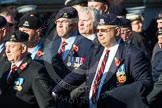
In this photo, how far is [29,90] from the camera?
7.96 metres

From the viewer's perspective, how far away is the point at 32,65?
26.5ft

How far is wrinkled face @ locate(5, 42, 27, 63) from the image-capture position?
8070 mm

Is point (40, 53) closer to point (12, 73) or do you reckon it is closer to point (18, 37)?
point (18, 37)

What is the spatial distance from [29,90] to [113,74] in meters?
1.03

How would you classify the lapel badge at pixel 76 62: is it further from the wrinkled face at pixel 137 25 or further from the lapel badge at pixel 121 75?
the wrinkled face at pixel 137 25

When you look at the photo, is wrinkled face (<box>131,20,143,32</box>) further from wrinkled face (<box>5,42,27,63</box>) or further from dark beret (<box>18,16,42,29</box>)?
wrinkled face (<box>5,42,27,63</box>)

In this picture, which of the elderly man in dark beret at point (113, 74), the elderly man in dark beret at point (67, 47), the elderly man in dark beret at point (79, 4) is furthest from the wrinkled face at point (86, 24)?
the elderly man in dark beret at point (79, 4)

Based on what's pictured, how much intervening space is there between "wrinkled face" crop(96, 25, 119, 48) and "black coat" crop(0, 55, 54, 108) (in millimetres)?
816

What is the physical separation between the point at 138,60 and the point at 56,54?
1.43 metres

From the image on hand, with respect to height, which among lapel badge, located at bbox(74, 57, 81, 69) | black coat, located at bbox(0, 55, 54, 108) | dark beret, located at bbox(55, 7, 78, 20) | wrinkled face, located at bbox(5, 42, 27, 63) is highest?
dark beret, located at bbox(55, 7, 78, 20)

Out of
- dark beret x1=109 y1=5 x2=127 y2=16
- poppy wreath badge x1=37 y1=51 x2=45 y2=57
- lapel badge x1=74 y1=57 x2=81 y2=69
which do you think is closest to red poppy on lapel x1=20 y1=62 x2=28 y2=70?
lapel badge x1=74 y1=57 x2=81 y2=69

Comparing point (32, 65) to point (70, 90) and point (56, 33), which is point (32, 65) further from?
point (56, 33)

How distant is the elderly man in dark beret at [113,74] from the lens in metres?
7.38

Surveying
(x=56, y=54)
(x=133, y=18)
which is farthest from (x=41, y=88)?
(x=133, y=18)
